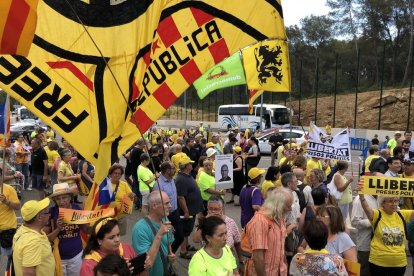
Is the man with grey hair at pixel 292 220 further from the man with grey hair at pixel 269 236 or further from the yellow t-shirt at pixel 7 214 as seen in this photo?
the yellow t-shirt at pixel 7 214

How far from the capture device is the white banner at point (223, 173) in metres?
8.12

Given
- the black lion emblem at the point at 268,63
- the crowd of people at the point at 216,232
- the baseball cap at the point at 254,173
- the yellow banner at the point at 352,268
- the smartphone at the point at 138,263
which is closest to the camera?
the smartphone at the point at 138,263

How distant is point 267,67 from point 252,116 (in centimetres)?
3290

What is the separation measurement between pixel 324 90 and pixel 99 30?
66.2 meters

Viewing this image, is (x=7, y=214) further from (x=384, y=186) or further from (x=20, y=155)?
(x=20, y=155)

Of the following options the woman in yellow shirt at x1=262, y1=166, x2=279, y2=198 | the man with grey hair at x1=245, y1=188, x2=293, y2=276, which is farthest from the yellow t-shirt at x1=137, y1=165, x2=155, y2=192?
the man with grey hair at x1=245, y1=188, x2=293, y2=276

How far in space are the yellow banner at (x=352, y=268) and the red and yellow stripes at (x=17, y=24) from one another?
10.1 ft

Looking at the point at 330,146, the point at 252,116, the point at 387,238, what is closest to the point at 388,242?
the point at 387,238

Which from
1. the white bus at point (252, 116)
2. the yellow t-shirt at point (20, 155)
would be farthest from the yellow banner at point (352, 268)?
the white bus at point (252, 116)

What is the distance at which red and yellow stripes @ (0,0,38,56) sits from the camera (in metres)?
3.05

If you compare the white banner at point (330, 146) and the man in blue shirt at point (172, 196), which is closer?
the man in blue shirt at point (172, 196)

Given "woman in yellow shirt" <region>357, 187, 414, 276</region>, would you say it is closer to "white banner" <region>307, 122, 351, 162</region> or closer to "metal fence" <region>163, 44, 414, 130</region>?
"white banner" <region>307, 122, 351, 162</region>

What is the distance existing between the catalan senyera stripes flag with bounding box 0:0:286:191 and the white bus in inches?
1328

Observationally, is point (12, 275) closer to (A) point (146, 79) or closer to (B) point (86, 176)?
(A) point (146, 79)
